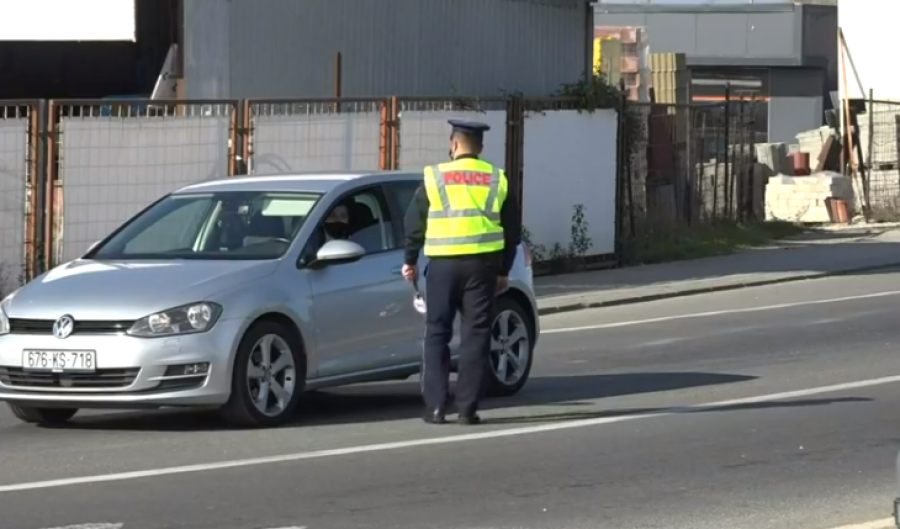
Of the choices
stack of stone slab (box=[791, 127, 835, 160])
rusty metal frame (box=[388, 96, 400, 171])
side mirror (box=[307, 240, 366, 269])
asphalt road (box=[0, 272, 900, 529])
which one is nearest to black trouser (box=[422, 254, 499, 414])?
asphalt road (box=[0, 272, 900, 529])

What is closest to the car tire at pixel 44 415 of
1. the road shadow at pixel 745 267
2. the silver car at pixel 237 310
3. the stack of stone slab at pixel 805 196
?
the silver car at pixel 237 310

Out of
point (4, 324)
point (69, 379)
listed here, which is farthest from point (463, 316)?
point (4, 324)

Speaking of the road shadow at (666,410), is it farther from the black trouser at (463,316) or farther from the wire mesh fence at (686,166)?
the wire mesh fence at (686,166)

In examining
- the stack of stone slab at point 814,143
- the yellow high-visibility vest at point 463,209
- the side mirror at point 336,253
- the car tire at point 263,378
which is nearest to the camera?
the car tire at point 263,378

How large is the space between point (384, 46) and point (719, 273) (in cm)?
513

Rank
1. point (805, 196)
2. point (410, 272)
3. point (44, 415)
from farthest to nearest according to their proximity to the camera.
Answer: point (805, 196) → point (44, 415) → point (410, 272)

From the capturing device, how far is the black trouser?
33.7ft

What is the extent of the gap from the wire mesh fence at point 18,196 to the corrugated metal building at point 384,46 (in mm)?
3393

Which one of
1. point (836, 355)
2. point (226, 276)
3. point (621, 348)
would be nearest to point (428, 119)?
point (621, 348)

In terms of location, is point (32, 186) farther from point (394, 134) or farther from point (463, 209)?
point (463, 209)

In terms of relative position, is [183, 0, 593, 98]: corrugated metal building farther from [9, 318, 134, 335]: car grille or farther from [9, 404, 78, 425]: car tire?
[9, 318, 134, 335]: car grille

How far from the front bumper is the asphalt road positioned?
26 centimetres

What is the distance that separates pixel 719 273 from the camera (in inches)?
869

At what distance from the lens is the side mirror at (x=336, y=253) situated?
10680 mm
